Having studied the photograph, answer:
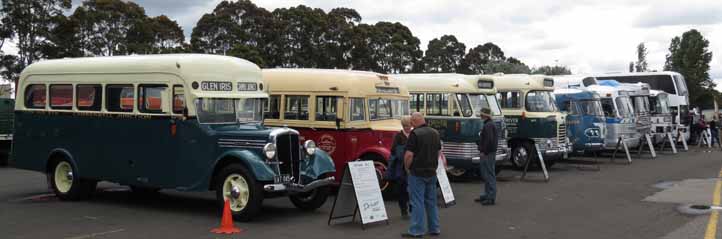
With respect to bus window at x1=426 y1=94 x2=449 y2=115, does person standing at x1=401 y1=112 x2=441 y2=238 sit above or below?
below

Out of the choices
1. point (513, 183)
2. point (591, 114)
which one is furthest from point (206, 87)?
point (591, 114)

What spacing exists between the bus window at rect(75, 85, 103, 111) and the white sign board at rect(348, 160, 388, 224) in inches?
193

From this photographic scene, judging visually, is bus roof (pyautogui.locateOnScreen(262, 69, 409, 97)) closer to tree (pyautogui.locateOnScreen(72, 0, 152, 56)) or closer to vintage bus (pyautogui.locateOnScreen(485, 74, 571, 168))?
vintage bus (pyautogui.locateOnScreen(485, 74, 571, 168))

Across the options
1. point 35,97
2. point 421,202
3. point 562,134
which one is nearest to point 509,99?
point 562,134

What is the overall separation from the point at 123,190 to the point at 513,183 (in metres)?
8.83

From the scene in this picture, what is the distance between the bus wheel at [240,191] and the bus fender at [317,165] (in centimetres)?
103

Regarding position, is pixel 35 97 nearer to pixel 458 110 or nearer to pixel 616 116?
pixel 458 110

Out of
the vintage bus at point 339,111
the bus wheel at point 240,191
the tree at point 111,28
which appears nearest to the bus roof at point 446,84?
the vintage bus at point 339,111

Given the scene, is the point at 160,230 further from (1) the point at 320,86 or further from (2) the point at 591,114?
(2) the point at 591,114

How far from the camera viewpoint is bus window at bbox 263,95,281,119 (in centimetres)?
1448

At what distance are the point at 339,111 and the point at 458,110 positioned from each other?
4333mm

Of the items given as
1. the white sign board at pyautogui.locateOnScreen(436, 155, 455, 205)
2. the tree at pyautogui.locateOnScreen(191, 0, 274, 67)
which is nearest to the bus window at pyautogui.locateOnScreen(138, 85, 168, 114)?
the white sign board at pyautogui.locateOnScreen(436, 155, 455, 205)

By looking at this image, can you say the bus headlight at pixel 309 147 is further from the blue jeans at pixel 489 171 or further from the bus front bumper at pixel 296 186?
the blue jeans at pixel 489 171

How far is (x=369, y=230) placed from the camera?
404 inches
